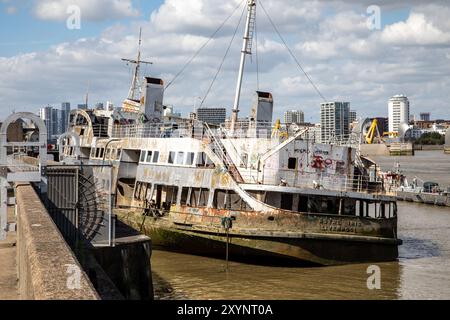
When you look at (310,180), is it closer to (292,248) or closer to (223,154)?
(292,248)

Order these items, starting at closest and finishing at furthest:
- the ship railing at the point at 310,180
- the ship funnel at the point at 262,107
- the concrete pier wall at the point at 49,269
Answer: the concrete pier wall at the point at 49,269 < the ship railing at the point at 310,180 < the ship funnel at the point at 262,107

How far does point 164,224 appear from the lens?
22.8m

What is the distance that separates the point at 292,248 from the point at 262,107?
27.9 feet

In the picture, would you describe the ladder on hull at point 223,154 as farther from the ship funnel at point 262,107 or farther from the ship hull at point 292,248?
the ship funnel at point 262,107

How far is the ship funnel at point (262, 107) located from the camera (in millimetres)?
26000

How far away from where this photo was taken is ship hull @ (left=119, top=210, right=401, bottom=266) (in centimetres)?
1984

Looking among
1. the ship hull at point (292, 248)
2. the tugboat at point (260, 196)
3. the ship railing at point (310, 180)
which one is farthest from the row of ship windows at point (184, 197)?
the ship hull at point (292, 248)

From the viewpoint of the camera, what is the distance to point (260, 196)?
20734 millimetres

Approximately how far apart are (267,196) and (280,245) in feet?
6.29

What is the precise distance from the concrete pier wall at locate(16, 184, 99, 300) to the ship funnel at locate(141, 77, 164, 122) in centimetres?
2177

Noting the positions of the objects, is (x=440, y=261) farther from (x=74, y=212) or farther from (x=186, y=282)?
(x=74, y=212)

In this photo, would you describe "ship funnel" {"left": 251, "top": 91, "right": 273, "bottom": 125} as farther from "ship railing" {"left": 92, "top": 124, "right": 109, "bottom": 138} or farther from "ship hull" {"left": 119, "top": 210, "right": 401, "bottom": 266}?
"ship railing" {"left": 92, "top": 124, "right": 109, "bottom": 138}

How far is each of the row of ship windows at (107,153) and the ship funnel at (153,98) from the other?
3.38 meters

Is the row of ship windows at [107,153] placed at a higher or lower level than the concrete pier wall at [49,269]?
higher
